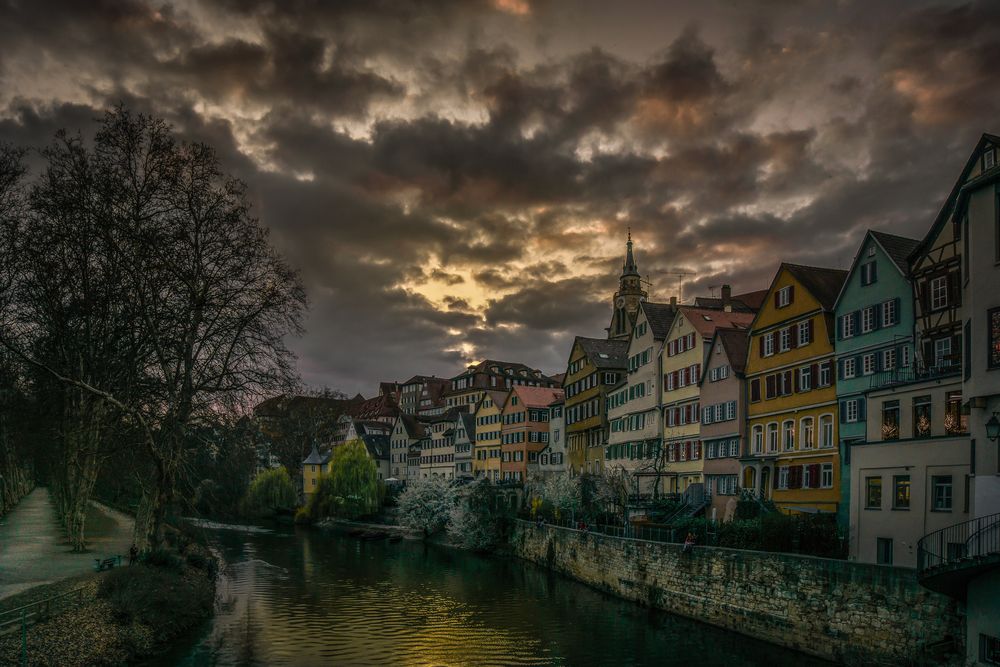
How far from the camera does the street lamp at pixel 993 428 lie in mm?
20750

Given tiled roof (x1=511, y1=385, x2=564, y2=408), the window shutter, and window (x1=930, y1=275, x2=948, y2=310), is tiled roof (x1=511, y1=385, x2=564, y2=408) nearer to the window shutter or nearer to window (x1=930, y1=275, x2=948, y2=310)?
the window shutter

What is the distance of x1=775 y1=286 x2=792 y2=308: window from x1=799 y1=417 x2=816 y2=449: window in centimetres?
601

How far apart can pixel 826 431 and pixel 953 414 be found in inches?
446

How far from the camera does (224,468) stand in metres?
33.6

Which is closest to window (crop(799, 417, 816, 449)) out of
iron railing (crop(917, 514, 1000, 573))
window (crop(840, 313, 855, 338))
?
window (crop(840, 313, 855, 338))

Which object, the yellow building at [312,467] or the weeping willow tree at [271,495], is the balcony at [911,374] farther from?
the yellow building at [312,467]

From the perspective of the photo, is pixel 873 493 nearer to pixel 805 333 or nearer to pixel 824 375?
pixel 824 375

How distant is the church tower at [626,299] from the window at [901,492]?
85718mm

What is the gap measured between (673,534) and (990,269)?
62.5ft

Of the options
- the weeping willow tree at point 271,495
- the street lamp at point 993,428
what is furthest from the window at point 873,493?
the weeping willow tree at point 271,495

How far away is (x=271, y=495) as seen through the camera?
319 feet

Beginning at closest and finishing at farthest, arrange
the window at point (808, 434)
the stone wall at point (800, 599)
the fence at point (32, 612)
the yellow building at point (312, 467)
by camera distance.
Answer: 1. the fence at point (32, 612)
2. the stone wall at point (800, 599)
3. the window at point (808, 434)
4. the yellow building at point (312, 467)

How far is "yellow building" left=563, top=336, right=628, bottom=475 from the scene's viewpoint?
66062 millimetres

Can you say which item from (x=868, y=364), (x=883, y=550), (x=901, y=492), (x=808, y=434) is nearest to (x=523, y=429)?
(x=808, y=434)
